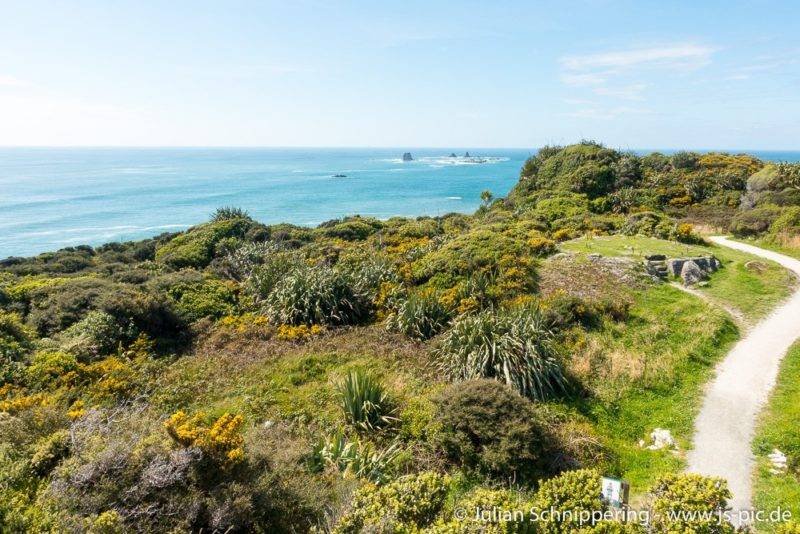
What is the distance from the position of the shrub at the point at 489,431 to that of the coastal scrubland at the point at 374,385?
5 cm

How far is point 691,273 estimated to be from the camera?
54.9ft

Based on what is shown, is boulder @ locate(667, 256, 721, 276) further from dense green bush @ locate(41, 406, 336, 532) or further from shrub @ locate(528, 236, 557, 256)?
dense green bush @ locate(41, 406, 336, 532)

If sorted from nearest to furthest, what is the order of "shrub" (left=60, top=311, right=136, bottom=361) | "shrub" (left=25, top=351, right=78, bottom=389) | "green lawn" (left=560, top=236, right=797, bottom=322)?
1. "shrub" (left=25, top=351, right=78, bottom=389)
2. "shrub" (left=60, top=311, right=136, bottom=361)
3. "green lawn" (left=560, top=236, right=797, bottom=322)

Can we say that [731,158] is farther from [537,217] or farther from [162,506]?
[162,506]

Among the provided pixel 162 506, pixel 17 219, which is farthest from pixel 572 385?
pixel 17 219

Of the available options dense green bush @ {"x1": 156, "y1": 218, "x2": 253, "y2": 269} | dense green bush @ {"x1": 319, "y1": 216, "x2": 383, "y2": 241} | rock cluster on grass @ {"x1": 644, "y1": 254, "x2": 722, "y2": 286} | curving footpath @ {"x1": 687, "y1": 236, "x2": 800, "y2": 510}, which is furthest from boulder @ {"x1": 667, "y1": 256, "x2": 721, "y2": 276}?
Result: dense green bush @ {"x1": 156, "y1": 218, "x2": 253, "y2": 269}

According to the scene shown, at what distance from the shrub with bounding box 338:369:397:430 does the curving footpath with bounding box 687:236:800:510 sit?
591 centimetres

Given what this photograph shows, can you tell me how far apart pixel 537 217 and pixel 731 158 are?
86.6 feet

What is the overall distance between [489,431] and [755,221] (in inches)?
988

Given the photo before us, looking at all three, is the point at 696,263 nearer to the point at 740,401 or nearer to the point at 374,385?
the point at 740,401

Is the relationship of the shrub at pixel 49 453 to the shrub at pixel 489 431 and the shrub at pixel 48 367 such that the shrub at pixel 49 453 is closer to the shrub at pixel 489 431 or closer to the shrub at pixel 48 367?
the shrub at pixel 48 367

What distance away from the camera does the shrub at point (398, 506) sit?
5.58m

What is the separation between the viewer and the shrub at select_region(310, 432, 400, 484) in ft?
25.2

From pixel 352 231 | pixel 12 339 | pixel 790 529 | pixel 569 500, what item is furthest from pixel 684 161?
pixel 12 339
